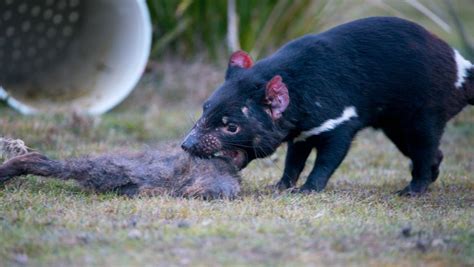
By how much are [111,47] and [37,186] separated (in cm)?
308

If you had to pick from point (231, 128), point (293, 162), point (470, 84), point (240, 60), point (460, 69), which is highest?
point (240, 60)

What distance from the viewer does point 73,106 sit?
6922 millimetres

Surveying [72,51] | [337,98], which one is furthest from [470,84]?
[72,51]

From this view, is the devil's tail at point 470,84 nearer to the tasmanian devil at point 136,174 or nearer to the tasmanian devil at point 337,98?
the tasmanian devil at point 337,98

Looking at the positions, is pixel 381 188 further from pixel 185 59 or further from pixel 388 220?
pixel 185 59

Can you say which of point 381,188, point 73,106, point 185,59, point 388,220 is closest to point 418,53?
point 381,188

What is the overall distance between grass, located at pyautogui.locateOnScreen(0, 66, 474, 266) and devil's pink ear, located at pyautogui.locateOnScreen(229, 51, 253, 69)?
74 cm

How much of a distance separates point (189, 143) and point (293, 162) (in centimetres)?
80

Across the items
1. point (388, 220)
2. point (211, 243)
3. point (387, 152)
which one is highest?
point (211, 243)

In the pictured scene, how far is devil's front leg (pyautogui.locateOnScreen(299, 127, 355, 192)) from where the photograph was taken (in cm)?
452

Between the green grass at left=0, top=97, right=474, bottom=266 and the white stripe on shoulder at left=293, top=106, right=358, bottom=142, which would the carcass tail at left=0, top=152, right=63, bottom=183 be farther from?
the white stripe on shoulder at left=293, top=106, right=358, bottom=142

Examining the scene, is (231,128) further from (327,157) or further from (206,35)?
(206,35)

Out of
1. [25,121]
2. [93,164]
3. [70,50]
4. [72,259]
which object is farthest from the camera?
[70,50]

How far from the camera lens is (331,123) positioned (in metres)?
4.55
